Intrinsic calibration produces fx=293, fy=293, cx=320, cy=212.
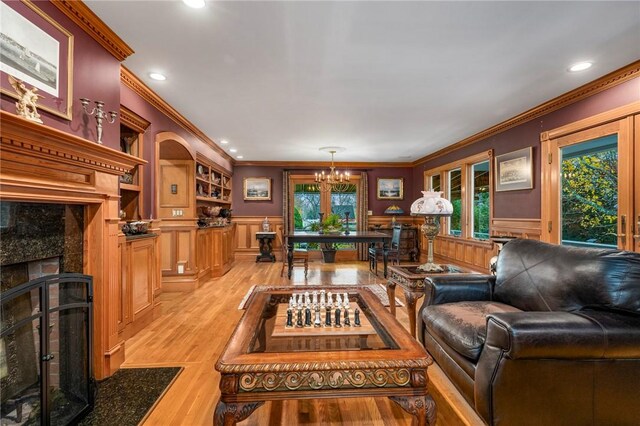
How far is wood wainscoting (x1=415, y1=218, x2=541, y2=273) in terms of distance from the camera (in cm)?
411

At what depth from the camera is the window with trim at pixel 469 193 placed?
525 centimetres

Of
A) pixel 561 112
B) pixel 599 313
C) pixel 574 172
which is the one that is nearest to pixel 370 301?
pixel 599 313

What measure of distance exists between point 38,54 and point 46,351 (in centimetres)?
162

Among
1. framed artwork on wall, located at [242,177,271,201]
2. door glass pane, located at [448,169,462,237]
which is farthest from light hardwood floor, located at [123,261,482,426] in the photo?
framed artwork on wall, located at [242,177,271,201]

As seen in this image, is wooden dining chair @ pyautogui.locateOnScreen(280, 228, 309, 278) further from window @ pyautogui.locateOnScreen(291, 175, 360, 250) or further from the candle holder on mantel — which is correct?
the candle holder on mantel

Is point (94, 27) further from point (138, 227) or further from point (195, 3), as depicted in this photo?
point (138, 227)

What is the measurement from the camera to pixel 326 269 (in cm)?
627

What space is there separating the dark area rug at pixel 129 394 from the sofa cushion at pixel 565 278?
8.38ft

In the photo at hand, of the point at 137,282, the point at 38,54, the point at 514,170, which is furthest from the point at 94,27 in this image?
the point at 514,170

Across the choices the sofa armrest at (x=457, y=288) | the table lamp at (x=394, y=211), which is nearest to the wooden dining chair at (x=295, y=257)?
the table lamp at (x=394, y=211)

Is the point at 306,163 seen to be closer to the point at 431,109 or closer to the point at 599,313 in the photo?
the point at 431,109

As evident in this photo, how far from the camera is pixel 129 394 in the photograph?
77.2 inches

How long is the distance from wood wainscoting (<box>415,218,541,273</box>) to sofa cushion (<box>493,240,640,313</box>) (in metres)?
2.19

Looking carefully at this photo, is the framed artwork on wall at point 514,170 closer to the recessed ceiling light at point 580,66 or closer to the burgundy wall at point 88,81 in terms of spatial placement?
the recessed ceiling light at point 580,66
